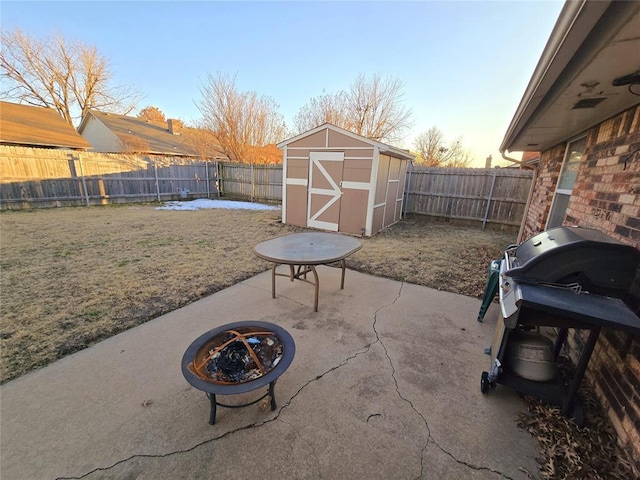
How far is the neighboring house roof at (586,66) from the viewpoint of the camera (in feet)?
3.22

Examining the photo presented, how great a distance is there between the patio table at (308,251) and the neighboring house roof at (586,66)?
2086 millimetres

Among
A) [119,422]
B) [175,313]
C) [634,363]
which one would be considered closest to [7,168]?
[175,313]

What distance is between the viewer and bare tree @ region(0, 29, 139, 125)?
48.0 feet

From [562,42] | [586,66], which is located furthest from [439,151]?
[562,42]

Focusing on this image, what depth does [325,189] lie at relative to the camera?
23.1 ft

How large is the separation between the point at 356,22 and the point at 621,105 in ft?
21.9

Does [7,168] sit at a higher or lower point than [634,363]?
higher

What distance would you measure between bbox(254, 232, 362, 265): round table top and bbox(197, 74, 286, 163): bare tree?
13115 mm

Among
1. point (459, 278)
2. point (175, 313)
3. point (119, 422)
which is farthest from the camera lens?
point (459, 278)

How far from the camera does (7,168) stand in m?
7.85

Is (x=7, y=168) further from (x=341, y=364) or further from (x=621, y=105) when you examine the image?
(x=621, y=105)

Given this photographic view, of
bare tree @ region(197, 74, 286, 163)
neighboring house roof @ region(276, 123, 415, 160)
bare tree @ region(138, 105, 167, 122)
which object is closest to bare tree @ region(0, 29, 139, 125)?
bare tree @ region(197, 74, 286, 163)

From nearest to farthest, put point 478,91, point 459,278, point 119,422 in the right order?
point 119,422
point 459,278
point 478,91

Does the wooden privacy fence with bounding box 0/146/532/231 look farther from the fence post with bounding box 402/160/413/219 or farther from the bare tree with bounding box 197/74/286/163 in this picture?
the bare tree with bounding box 197/74/286/163
